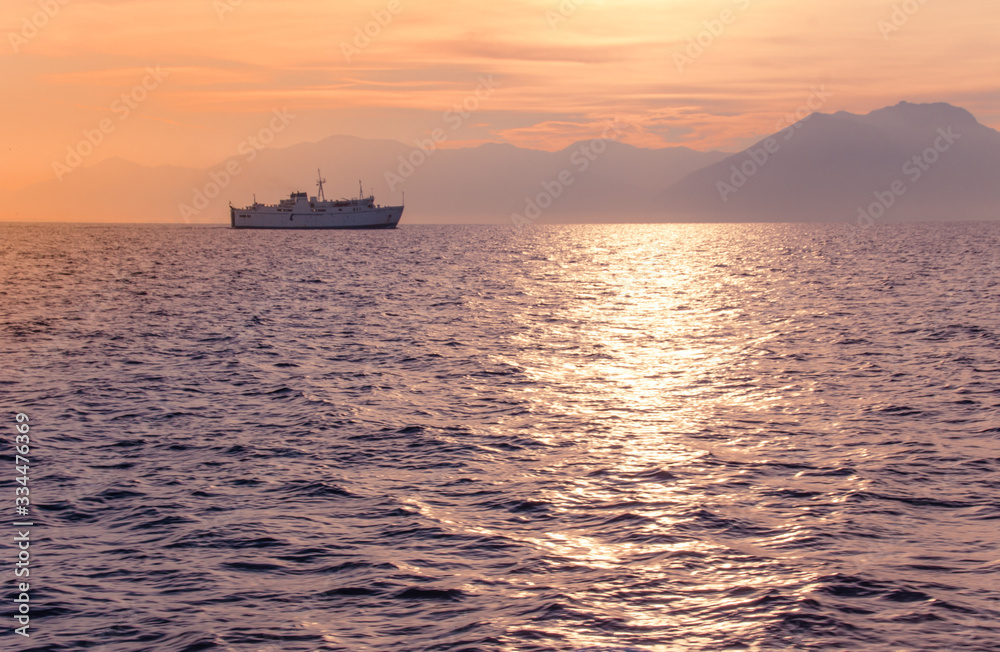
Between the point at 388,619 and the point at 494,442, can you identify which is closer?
the point at 388,619

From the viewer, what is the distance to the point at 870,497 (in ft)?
45.3

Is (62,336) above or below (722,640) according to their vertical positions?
above

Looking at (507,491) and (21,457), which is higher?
(21,457)

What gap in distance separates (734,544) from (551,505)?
3.24 metres

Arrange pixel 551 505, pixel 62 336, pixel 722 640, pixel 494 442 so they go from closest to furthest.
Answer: pixel 722 640 < pixel 551 505 < pixel 494 442 < pixel 62 336

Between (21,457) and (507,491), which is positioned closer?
(507,491)

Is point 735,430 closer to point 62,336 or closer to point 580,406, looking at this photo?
point 580,406

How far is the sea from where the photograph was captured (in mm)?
9586

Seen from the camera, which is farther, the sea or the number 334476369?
the number 334476369

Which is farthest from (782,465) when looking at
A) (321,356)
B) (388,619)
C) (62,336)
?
(62,336)

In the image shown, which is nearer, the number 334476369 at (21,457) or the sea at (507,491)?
the sea at (507,491)

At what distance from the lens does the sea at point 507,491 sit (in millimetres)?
9586

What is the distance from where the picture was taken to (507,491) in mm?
14562

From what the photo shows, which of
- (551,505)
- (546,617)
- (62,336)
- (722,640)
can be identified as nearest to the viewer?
(722,640)
